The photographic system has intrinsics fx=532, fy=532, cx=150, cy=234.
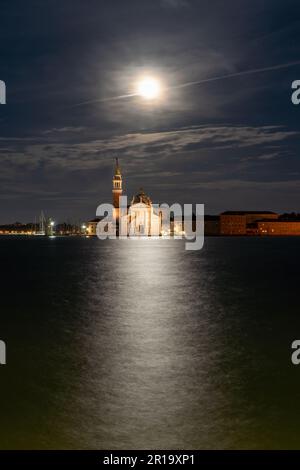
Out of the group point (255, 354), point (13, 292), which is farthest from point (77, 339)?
point (13, 292)

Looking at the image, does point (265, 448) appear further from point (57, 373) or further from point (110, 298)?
point (110, 298)

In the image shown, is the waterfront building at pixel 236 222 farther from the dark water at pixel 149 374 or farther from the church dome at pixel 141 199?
the dark water at pixel 149 374

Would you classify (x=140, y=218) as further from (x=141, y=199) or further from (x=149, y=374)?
(x=149, y=374)

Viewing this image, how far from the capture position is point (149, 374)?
35.8ft

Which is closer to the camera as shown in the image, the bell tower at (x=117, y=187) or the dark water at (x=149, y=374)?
the dark water at (x=149, y=374)

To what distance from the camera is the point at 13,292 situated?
2717cm

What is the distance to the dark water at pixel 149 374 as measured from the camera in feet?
25.8

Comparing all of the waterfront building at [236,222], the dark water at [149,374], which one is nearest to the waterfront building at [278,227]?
the waterfront building at [236,222]

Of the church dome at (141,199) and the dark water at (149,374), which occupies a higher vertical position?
the church dome at (141,199)

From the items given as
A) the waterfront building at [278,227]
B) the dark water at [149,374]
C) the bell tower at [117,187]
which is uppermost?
the bell tower at [117,187]

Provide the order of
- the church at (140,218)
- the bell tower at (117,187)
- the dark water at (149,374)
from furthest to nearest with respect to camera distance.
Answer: the bell tower at (117,187)
the church at (140,218)
the dark water at (149,374)

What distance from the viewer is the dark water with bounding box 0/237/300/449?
25.8 feet

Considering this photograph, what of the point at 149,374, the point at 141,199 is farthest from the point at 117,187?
the point at 149,374

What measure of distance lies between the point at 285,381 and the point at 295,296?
609 inches
